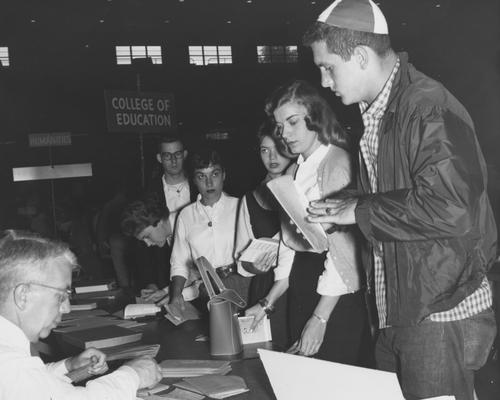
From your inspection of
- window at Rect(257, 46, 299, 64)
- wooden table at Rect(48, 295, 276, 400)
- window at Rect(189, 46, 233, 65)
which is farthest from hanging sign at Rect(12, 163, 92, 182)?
window at Rect(257, 46, 299, 64)

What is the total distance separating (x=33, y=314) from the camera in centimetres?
149

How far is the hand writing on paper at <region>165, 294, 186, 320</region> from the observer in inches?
113

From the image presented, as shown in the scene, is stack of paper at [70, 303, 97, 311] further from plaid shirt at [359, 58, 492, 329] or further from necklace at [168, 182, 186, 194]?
plaid shirt at [359, 58, 492, 329]

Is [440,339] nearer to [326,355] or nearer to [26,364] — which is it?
[326,355]

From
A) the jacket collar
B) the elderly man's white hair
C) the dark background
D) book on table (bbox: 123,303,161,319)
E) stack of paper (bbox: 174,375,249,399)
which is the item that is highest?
the dark background

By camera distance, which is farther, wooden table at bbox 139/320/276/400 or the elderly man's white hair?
wooden table at bbox 139/320/276/400

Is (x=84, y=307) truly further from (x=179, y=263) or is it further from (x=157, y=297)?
(x=179, y=263)

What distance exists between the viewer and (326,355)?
2.21 meters

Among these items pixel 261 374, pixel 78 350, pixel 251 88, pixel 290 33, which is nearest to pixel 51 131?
pixel 251 88

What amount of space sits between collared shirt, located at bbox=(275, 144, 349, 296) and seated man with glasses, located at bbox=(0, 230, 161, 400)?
0.75 m

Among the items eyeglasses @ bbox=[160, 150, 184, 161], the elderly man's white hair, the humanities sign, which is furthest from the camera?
the humanities sign

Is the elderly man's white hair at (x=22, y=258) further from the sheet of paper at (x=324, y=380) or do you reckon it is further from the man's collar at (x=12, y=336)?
the sheet of paper at (x=324, y=380)

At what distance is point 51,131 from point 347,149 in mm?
10108

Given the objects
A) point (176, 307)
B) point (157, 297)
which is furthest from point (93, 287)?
point (176, 307)
